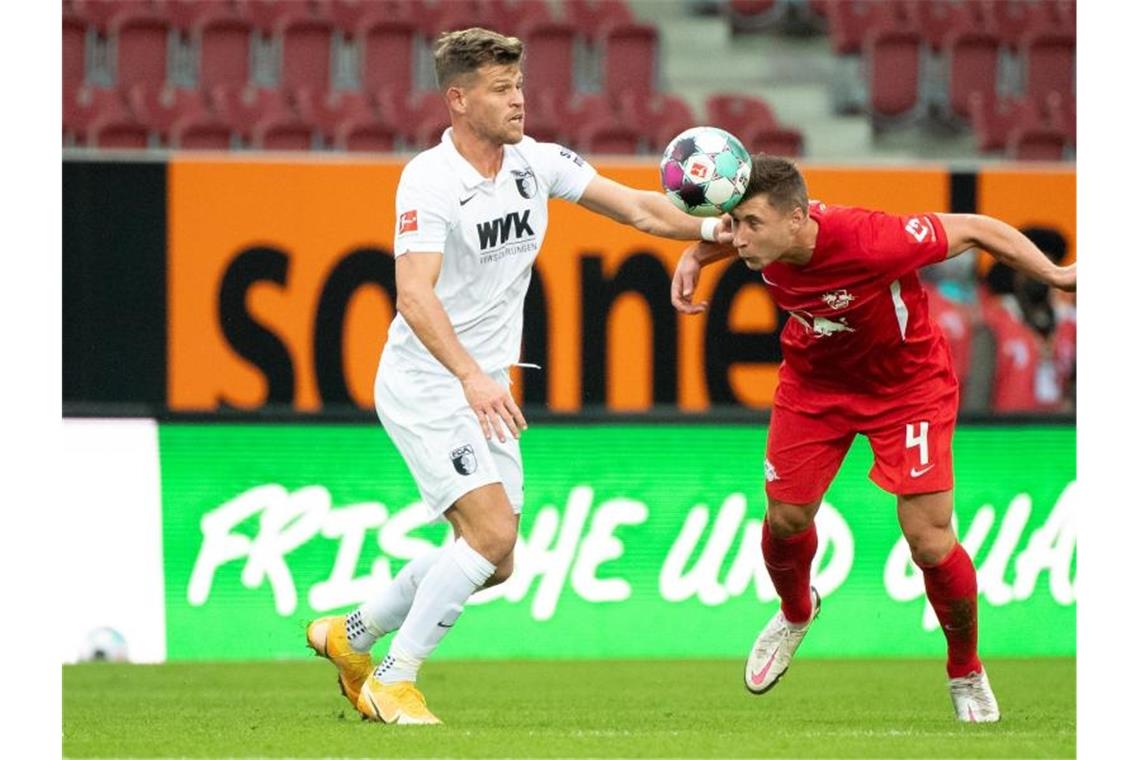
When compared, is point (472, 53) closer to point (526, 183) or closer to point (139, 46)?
point (526, 183)

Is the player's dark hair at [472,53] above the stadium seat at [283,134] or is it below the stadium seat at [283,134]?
below

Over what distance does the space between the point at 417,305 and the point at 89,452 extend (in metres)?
4.66

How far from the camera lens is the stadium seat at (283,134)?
1473 cm

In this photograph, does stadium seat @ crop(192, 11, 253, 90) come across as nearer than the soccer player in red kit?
No

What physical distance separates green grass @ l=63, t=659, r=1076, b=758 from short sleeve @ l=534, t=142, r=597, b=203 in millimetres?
1894

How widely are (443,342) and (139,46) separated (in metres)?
10.5

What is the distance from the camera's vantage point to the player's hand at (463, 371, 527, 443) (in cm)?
Answer: 610

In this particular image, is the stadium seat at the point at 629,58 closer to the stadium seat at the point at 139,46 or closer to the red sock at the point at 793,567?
the stadium seat at the point at 139,46

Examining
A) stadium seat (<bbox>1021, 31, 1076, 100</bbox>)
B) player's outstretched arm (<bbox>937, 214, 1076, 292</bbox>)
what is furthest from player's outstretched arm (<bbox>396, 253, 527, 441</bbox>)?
stadium seat (<bbox>1021, 31, 1076, 100</bbox>)

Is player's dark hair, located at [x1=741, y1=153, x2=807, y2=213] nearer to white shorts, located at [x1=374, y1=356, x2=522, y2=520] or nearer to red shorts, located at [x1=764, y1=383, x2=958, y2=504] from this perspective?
red shorts, located at [x1=764, y1=383, x2=958, y2=504]

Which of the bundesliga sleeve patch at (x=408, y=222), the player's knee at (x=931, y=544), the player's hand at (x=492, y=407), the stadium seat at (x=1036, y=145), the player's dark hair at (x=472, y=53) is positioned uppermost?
the stadium seat at (x=1036, y=145)

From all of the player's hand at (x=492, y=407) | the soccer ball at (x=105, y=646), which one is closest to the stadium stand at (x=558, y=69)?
the soccer ball at (x=105, y=646)

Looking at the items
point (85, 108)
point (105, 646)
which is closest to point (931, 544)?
point (105, 646)

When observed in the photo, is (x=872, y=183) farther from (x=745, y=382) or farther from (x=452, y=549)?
(x=452, y=549)
